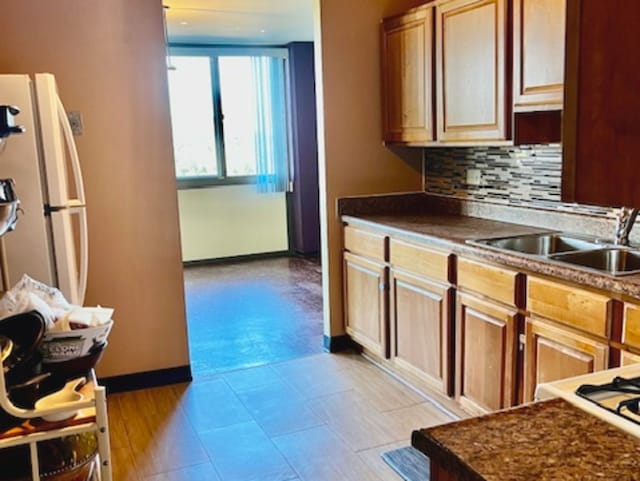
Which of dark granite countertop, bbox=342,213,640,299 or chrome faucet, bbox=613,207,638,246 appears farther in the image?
chrome faucet, bbox=613,207,638,246

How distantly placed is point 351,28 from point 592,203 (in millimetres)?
3214

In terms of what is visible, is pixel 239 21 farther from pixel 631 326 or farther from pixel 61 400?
pixel 631 326

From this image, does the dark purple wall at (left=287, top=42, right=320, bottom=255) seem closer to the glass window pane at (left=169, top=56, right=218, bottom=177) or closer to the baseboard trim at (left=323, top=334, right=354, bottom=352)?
the glass window pane at (left=169, top=56, right=218, bottom=177)

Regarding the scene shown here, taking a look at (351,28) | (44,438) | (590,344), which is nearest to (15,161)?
(44,438)

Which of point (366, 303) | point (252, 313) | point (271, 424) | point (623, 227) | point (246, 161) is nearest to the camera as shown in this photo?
point (623, 227)

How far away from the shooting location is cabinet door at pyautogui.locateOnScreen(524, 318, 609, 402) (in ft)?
6.99

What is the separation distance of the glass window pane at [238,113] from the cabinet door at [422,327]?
13.1 feet

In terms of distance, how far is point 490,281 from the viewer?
259cm

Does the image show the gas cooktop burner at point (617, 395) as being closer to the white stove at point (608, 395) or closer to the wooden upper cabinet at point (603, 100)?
the white stove at point (608, 395)

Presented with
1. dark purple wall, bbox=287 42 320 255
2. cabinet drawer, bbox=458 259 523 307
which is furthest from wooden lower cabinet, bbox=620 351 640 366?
dark purple wall, bbox=287 42 320 255

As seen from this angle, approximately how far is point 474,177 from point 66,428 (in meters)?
2.60

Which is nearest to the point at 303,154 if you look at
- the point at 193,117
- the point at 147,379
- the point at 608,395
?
the point at 193,117

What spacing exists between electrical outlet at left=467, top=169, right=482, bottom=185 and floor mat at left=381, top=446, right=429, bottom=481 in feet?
5.32

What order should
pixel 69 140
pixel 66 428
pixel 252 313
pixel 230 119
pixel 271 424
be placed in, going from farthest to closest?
pixel 230 119 → pixel 252 313 → pixel 271 424 → pixel 69 140 → pixel 66 428
